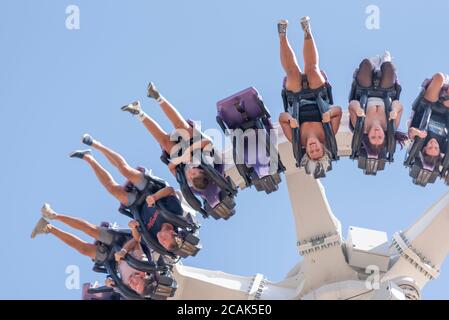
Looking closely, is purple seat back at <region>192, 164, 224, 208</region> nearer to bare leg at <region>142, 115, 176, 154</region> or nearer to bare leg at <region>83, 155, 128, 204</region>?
bare leg at <region>142, 115, 176, 154</region>

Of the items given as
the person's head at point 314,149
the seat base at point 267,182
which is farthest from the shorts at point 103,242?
the person's head at point 314,149

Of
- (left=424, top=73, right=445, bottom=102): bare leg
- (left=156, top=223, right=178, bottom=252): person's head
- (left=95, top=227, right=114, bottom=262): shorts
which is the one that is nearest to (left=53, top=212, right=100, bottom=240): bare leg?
(left=95, top=227, right=114, bottom=262): shorts

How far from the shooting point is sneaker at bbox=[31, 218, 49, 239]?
1834cm

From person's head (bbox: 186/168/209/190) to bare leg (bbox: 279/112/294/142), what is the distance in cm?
135

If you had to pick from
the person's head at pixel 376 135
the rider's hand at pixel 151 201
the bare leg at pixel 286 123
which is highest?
the bare leg at pixel 286 123

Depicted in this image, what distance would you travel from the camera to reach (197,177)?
1738 cm

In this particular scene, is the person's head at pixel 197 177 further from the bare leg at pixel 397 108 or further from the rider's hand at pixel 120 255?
the bare leg at pixel 397 108

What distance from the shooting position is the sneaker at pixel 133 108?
17.3 m

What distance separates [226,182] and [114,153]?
6.41 ft

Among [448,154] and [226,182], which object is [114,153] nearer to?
[226,182]

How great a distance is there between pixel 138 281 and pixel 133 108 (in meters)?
2.73

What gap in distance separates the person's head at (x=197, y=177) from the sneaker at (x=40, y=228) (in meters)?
2.50

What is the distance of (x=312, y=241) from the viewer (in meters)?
18.6
